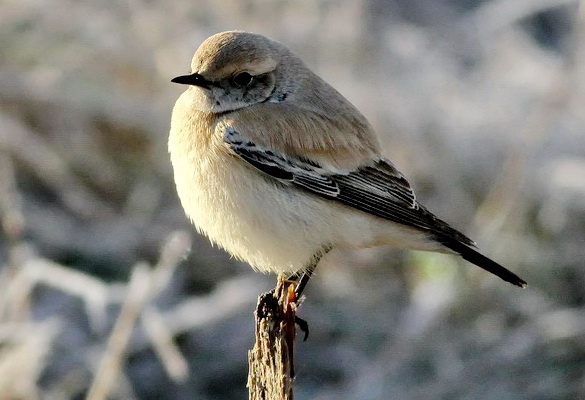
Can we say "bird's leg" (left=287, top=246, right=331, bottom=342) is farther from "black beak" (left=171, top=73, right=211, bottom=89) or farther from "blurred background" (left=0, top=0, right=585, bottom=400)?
"blurred background" (left=0, top=0, right=585, bottom=400)

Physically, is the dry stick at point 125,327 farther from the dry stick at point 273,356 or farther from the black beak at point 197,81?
the dry stick at point 273,356

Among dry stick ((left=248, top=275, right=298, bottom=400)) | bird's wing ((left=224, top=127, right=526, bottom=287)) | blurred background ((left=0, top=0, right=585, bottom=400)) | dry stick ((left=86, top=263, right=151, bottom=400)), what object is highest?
blurred background ((left=0, top=0, right=585, bottom=400))

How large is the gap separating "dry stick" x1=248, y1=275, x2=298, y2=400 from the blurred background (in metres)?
2.70

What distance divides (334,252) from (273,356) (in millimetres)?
3369

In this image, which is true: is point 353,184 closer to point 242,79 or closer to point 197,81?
point 242,79

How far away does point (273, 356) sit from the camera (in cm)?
334

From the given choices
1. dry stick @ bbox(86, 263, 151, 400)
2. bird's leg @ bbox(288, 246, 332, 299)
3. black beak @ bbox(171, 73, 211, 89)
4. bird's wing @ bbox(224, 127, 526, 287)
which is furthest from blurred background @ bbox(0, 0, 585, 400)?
black beak @ bbox(171, 73, 211, 89)

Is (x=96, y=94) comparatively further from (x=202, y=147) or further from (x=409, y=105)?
(x=202, y=147)

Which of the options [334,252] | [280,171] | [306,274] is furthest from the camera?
[334,252]

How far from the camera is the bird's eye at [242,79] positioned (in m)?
4.32

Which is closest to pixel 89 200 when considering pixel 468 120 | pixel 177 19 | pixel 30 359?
pixel 177 19

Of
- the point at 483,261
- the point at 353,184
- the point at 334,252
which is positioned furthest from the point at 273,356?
the point at 334,252

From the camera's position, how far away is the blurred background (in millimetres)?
6441

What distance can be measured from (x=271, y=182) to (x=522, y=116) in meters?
3.63
